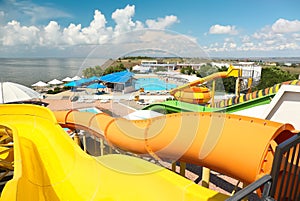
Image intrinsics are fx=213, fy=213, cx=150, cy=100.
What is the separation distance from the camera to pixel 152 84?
3.16 feet

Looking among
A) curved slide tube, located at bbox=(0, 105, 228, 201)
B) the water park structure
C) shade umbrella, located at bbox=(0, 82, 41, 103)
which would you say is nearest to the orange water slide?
the water park structure

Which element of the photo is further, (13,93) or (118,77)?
(13,93)

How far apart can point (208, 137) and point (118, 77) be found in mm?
603

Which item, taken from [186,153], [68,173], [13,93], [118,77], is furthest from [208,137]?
[13,93]

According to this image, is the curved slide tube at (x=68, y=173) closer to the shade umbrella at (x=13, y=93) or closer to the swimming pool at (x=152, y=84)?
the swimming pool at (x=152, y=84)

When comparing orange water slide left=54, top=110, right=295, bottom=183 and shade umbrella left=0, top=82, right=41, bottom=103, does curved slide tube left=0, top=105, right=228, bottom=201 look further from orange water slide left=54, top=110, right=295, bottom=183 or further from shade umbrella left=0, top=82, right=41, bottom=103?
shade umbrella left=0, top=82, right=41, bottom=103

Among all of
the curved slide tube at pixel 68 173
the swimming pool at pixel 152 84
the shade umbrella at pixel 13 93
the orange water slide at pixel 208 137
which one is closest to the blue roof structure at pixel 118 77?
the swimming pool at pixel 152 84

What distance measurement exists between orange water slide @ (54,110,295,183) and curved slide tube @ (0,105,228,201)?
0.17 meters

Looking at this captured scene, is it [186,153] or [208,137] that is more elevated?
[208,137]

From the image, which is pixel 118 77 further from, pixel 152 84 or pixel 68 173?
pixel 68 173

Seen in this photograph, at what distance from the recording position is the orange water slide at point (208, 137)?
3.51ft

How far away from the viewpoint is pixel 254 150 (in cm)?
107

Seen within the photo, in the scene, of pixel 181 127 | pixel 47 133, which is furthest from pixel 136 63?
pixel 47 133

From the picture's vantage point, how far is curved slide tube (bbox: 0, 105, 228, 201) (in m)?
1.41
